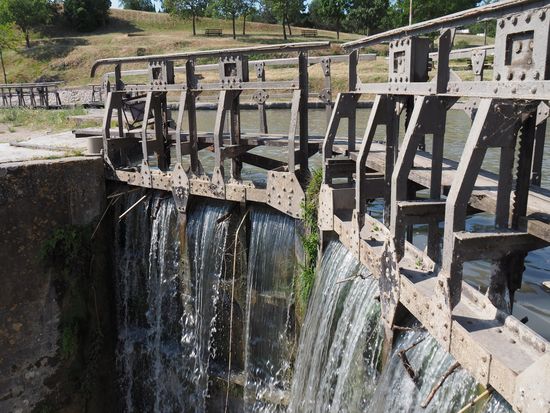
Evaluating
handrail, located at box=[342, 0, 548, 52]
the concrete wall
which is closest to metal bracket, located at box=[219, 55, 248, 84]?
handrail, located at box=[342, 0, 548, 52]

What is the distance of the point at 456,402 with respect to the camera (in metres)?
4.30

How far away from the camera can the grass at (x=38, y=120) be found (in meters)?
16.1

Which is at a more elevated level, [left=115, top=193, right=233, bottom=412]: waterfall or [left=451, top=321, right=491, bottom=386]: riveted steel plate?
[left=451, top=321, right=491, bottom=386]: riveted steel plate

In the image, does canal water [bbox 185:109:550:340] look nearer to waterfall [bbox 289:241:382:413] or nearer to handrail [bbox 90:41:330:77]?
waterfall [bbox 289:241:382:413]

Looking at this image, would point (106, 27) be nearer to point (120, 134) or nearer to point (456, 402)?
point (120, 134)

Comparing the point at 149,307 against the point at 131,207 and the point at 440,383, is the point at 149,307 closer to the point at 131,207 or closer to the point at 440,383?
the point at 131,207

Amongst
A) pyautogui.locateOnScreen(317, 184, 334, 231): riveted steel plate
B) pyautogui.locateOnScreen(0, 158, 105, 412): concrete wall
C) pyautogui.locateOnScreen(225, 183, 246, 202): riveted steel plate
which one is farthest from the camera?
pyautogui.locateOnScreen(0, 158, 105, 412): concrete wall

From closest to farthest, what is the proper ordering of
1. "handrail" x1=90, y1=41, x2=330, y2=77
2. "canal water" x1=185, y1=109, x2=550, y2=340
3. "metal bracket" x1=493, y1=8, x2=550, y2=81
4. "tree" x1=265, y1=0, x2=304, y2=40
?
1. "metal bracket" x1=493, y1=8, x2=550, y2=81
2. "canal water" x1=185, y1=109, x2=550, y2=340
3. "handrail" x1=90, y1=41, x2=330, y2=77
4. "tree" x1=265, y1=0, x2=304, y2=40

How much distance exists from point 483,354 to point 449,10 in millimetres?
51268

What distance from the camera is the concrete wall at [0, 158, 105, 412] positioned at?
29.9 ft

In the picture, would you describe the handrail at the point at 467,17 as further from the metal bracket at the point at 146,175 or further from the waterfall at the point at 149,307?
the waterfall at the point at 149,307

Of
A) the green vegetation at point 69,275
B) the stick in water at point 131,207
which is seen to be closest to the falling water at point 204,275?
the stick in water at point 131,207

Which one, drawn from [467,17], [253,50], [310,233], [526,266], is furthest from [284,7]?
[467,17]

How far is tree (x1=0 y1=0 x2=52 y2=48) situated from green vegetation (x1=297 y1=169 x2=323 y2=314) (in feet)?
189
